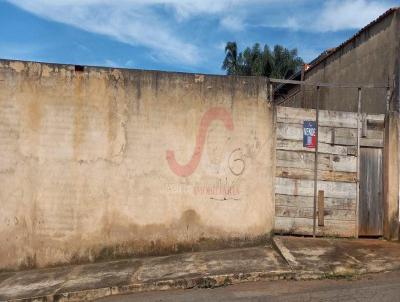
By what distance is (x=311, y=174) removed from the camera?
761cm

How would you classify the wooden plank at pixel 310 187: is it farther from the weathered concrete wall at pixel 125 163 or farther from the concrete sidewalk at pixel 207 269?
the concrete sidewalk at pixel 207 269

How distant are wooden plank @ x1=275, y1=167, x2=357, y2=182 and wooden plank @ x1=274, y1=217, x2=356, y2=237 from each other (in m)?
0.75

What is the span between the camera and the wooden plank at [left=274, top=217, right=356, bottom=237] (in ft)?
24.7

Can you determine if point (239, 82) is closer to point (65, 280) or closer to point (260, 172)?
point (260, 172)

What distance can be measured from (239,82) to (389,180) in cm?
323

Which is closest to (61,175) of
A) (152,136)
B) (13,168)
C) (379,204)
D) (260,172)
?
(13,168)

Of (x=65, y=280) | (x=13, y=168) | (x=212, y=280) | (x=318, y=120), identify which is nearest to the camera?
(x=212, y=280)

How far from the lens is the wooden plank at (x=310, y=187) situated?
24.6 feet

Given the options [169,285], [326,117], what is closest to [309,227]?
[326,117]

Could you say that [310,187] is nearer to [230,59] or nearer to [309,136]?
[309,136]

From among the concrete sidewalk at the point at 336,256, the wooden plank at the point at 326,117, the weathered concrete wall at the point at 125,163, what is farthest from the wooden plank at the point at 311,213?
the wooden plank at the point at 326,117

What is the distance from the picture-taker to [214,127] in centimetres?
731

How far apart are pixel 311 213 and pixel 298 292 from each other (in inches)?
96.6

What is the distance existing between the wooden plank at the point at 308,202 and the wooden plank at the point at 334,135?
40.0 inches
